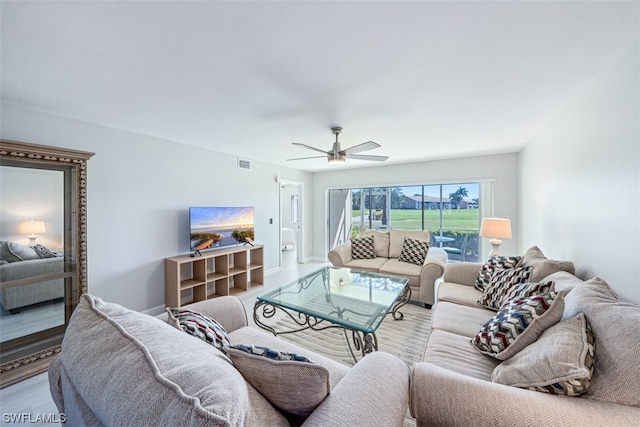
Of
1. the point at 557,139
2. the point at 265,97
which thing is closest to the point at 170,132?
the point at 265,97

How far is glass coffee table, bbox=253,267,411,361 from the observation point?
195 cm

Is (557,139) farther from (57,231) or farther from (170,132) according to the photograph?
(57,231)

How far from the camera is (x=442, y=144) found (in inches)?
136

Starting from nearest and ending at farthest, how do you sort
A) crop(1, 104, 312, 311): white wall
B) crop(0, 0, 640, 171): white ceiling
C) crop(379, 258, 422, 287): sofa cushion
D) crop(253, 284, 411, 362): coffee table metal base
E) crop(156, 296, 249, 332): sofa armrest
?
crop(0, 0, 640, 171): white ceiling, crop(156, 296, 249, 332): sofa armrest, crop(253, 284, 411, 362): coffee table metal base, crop(1, 104, 312, 311): white wall, crop(379, 258, 422, 287): sofa cushion

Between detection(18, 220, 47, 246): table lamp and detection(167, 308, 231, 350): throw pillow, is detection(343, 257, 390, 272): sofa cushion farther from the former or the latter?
detection(18, 220, 47, 246): table lamp

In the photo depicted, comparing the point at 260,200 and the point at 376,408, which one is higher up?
the point at 260,200

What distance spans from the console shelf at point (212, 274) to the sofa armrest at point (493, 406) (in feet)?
9.83

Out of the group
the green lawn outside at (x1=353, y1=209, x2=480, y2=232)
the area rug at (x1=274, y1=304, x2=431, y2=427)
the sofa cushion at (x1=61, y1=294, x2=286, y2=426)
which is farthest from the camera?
the green lawn outside at (x1=353, y1=209, x2=480, y2=232)

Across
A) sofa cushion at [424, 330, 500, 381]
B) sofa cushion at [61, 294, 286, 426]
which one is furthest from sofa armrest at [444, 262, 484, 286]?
sofa cushion at [61, 294, 286, 426]

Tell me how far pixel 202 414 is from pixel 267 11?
151 centimetres

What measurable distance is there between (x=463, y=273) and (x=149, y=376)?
296 cm

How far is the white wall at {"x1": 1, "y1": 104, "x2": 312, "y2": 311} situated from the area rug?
5.96 feet

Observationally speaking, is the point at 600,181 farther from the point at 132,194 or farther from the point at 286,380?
the point at 132,194

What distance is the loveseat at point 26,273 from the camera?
6.32 ft
